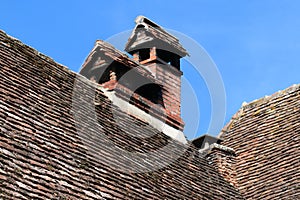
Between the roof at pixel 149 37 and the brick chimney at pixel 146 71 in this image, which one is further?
the roof at pixel 149 37

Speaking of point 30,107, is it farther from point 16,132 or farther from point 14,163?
point 14,163

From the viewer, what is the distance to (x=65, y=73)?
13039mm

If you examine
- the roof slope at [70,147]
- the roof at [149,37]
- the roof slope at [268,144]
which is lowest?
the roof slope at [70,147]

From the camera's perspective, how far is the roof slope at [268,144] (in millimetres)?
13133

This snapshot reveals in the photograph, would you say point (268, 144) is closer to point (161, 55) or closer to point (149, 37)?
point (161, 55)

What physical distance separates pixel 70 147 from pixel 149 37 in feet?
19.0

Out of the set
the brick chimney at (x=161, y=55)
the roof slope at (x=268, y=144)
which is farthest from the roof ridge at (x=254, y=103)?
the brick chimney at (x=161, y=55)

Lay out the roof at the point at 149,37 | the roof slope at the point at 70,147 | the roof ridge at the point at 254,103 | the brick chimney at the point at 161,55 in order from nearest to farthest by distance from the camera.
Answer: the roof slope at the point at 70,147 < the brick chimney at the point at 161,55 < the roof at the point at 149,37 < the roof ridge at the point at 254,103

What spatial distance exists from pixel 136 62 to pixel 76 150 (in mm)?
4475

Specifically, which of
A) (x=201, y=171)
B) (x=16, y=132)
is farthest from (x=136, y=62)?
(x=16, y=132)

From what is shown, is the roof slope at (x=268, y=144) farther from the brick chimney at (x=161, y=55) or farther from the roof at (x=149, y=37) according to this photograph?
the roof at (x=149, y=37)

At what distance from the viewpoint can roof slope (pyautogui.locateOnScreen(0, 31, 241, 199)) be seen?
877cm

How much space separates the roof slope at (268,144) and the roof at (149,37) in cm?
216

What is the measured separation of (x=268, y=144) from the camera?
14.6m
